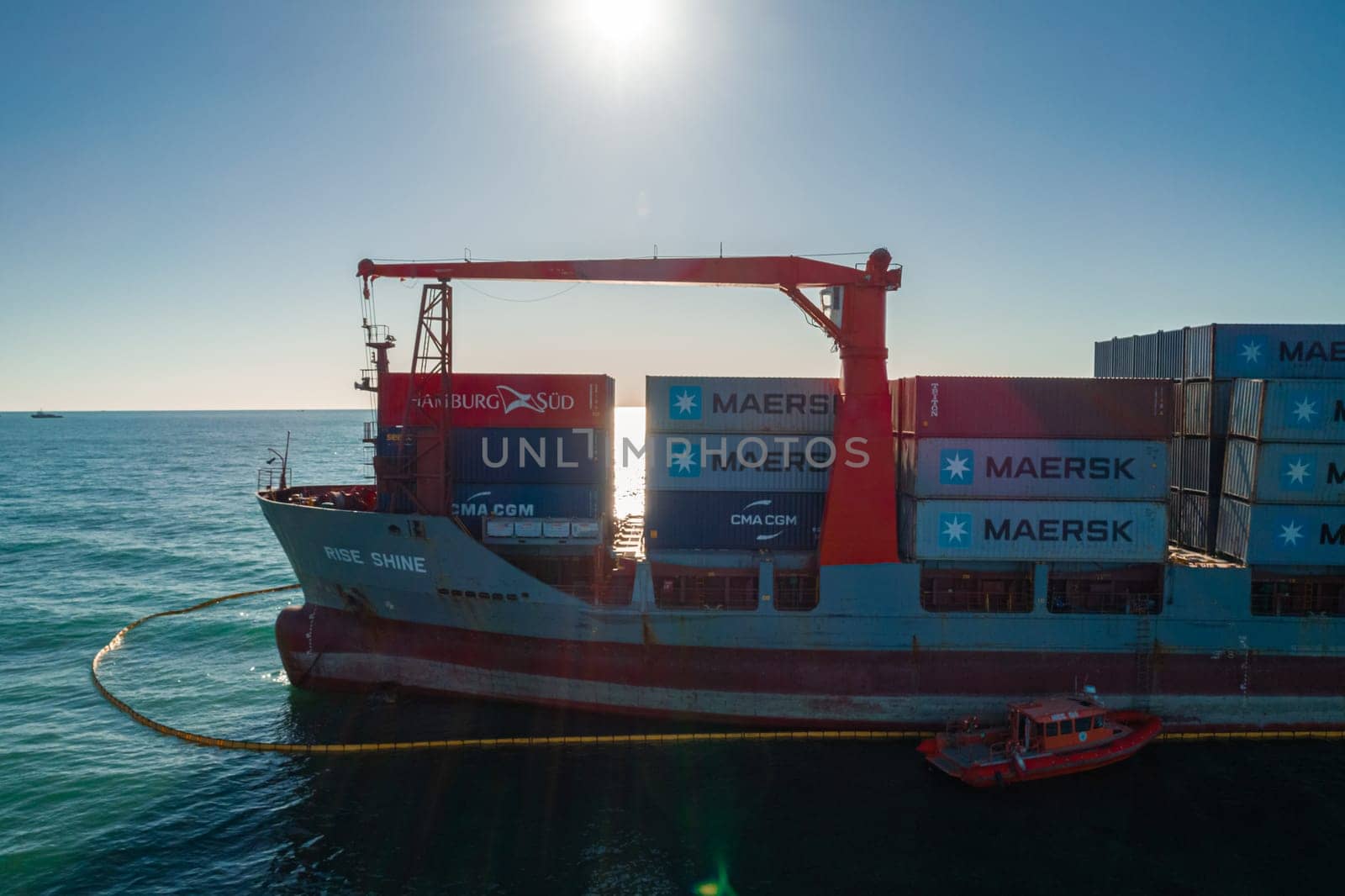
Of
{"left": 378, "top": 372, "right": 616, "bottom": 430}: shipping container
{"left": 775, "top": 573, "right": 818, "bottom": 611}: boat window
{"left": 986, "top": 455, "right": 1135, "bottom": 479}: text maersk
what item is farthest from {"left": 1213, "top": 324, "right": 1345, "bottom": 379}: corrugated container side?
{"left": 378, "top": 372, "right": 616, "bottom": 430}: shipping container

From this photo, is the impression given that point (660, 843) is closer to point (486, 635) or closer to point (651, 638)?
point (651, 638)

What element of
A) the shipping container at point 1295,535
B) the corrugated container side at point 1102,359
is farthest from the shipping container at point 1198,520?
the corrugated container side at point 1102,359

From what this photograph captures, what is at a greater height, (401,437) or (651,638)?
(401,437)

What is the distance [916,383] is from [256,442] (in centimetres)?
18710

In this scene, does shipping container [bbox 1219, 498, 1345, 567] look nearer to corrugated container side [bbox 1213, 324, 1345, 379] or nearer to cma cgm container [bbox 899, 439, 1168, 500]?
cma cgm container [bbox 899, 439, 1168, 500]

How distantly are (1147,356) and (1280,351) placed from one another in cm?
439

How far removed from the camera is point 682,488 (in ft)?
82.2

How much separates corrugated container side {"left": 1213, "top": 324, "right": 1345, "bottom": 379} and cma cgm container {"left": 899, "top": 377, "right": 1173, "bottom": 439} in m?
3.36

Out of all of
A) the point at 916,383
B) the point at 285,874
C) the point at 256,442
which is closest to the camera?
the point at 285,874

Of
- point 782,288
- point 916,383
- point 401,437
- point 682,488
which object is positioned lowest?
point 682,488

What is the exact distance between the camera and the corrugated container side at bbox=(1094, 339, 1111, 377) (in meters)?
31.1

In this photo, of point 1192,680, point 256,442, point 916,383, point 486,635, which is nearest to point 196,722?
point 486,635

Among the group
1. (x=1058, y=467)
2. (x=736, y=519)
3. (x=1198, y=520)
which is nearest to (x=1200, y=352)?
(x=1198, y=520)

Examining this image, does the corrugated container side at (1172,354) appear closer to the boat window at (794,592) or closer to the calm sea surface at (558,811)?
the calm sea surface at (558,811)
